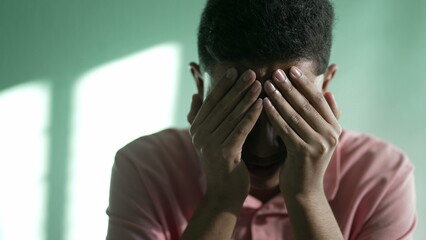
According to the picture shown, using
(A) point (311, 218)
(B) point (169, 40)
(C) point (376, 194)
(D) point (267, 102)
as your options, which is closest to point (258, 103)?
(D) point (267, 102)

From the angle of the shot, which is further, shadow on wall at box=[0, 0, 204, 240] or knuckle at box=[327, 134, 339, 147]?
shadow on wall at box=[0, 0, 204, 240]

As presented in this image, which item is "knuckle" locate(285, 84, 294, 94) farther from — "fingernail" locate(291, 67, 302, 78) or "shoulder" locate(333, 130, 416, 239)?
"shoulder" locate(333, 130, 416, 239)

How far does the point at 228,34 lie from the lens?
811 millimetres

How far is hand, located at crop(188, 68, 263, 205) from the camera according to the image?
815 mm

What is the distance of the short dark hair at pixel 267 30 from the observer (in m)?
0.79

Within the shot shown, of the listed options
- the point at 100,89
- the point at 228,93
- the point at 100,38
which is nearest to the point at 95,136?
the point at 100,89

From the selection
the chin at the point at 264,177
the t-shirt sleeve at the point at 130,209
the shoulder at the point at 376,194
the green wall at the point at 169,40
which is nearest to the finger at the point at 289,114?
the chin at the point at 264,177

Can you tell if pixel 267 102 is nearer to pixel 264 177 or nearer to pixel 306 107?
pixel 306 107

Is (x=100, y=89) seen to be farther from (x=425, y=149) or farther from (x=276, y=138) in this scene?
(x=425, y=149)

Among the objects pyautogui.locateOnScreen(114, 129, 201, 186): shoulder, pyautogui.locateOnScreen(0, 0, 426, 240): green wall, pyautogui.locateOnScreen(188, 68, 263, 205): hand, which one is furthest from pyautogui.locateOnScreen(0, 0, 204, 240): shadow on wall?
pyautogui.locateOnScreen(188, 68, 263, 205): hand

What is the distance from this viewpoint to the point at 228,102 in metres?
0.84

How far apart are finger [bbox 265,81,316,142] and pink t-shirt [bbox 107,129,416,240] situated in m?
0.20

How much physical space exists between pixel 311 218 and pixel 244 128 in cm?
23

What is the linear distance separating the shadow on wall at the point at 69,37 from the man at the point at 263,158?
0.60 metres
